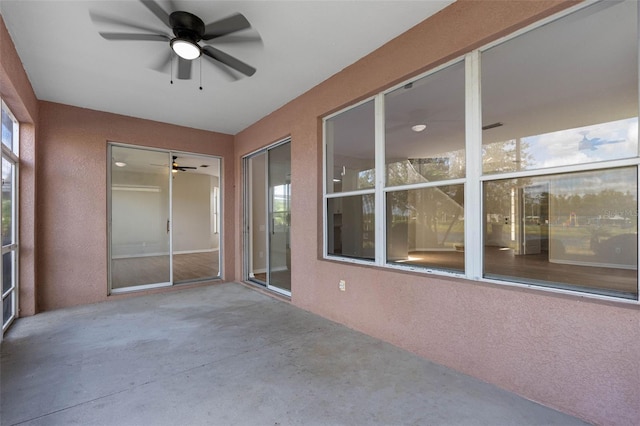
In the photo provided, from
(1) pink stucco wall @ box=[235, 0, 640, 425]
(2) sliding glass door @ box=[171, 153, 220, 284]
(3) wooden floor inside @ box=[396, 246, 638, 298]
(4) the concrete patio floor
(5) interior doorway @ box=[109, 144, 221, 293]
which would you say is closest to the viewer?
(1) pink stucco wall @ box=[235, 0, 640, 425]

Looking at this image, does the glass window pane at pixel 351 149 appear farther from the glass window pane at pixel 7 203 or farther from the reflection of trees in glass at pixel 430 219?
the glass window pane at pixel 7 203

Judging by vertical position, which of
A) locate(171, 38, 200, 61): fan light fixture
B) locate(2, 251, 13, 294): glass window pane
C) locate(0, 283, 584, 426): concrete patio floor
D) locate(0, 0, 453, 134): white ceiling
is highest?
locate(0, 0, 453, 134): white ceiling

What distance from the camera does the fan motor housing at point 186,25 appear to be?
2.18 metres

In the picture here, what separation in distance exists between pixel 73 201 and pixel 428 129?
16.5 ft

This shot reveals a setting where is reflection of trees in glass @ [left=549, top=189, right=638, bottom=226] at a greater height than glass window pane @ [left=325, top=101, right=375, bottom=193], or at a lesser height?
lesser

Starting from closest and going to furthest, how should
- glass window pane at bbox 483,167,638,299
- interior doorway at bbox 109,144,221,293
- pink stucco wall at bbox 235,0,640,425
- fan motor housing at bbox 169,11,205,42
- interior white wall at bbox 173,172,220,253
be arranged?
A: 1. pink stucco wall at bbox 235,0,640,425
2. fan motor housing at bbox 169,11,205,42
3. interior doorway at bbox 109,144,221,293
4. glass window pane at bbox 483,167,638,299
5. interior white wall at bbox 173,172,220,253

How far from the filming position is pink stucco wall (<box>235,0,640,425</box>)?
64.6 inches

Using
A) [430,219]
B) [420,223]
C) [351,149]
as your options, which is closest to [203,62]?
[351,149]

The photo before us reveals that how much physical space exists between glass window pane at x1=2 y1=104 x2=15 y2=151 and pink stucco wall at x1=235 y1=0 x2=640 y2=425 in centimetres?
341

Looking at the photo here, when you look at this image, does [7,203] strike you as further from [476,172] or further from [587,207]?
[587,207]

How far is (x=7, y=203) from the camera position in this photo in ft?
11.2

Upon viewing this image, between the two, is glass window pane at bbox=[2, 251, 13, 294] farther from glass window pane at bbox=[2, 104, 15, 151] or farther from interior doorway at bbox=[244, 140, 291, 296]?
interior doorway at bbox=[244, 140, 291, 296]

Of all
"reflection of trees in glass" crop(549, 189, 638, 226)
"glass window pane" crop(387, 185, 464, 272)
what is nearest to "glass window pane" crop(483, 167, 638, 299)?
"reflection of trees in glass" crop(549, 189, 638, 226)

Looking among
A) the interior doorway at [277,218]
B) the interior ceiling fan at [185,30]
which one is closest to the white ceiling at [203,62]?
the interior ceiling fan at [185,30]
